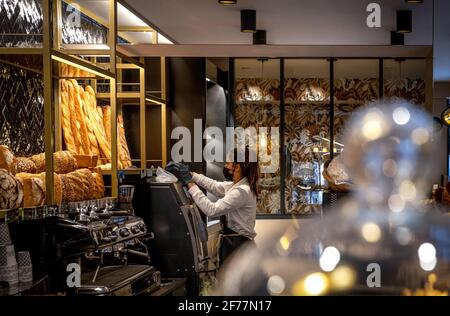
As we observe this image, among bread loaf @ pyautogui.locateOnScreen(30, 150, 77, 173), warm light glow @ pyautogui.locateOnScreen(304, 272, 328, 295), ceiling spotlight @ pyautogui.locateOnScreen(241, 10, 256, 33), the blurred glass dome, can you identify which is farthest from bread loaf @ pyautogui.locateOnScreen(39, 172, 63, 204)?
ceiling spotlight @ pyautogui.locateOnScreen(241, 10, 256, 33)

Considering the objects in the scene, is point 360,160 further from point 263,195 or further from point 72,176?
point 263,195

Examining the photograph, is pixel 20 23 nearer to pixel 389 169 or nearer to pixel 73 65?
pixel 73 65

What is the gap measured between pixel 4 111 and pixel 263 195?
8.89 ft

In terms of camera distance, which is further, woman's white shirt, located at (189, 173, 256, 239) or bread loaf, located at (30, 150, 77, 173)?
woman's white shirt, located at (189, 173, 256, 239)

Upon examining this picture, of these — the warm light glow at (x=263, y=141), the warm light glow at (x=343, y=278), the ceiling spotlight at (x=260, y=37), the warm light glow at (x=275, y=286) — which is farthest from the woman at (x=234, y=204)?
the warm light glow at (x=263, y=141)

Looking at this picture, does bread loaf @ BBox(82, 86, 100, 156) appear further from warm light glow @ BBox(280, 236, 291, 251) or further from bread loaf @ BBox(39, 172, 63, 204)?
warm light glow @ BBox(280, 236, 291, 251)

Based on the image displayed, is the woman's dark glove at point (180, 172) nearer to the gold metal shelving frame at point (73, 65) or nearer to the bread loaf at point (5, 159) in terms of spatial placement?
the gold metal shelving frame at point (73, 65)

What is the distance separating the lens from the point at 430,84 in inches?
81.2

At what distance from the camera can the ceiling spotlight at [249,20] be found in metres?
2.76

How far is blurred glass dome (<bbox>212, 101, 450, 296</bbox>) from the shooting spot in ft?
6.37

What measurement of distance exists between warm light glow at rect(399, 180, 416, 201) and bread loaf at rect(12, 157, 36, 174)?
1.16 metres

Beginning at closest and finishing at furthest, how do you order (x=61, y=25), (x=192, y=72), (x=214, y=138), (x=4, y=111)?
(x=4, y=111)
(x=61, y=25)
(x=192, y=72)
(x=214, y=138)

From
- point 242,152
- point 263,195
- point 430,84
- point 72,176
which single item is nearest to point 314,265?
point 242,152

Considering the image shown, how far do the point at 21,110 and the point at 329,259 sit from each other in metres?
1.22
